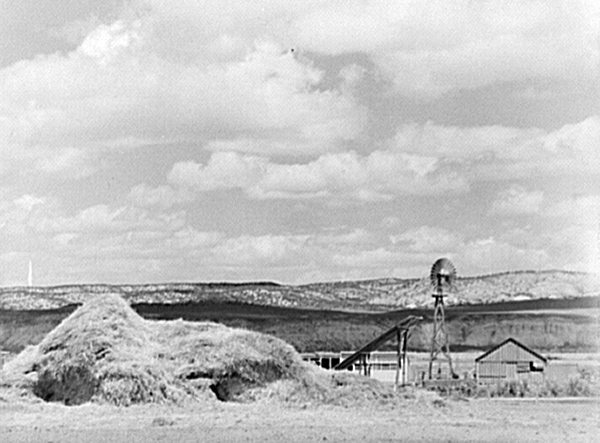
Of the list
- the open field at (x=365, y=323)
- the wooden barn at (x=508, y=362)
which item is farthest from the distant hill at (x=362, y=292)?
the wooden barn at (x=508, y=362)

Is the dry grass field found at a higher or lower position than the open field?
lower

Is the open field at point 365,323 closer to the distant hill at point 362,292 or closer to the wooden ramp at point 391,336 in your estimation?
the distant hill at point 362,292

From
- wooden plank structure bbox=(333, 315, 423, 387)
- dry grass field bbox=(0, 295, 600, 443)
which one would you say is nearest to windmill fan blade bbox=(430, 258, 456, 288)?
wooden plank structure bbox=(333, 315, 423, 387)

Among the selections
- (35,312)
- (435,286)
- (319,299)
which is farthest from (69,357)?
(319,299)

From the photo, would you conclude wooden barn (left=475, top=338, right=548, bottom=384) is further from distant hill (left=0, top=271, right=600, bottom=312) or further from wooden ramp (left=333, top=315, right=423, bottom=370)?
distant hill (left=0, top=271, right=600, bottom=312)

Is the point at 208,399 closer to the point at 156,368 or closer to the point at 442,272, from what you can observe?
the point at 156,368

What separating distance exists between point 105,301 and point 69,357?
10.0ft

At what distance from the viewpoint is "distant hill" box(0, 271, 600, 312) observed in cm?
14939

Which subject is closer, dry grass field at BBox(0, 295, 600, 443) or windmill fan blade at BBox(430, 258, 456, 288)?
dry grass field at BBox(0, 295, 600, 443)

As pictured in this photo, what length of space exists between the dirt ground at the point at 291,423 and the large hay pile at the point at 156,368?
923mm

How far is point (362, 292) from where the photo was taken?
18275cm

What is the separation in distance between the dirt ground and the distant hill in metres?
107

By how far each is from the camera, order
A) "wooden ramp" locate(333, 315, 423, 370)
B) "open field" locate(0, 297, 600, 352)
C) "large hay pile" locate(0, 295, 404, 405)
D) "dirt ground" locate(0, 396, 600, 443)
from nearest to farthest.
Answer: "dirt ground" locate(0, 396, 600, 443) < "large hay pile" locate(0, 295, 404, 405) < "wooden ramp" locate(333, 315, 423, 370) < "open field" locate(0, 297, 600, 352)

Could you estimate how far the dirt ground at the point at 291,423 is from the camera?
29.8m
